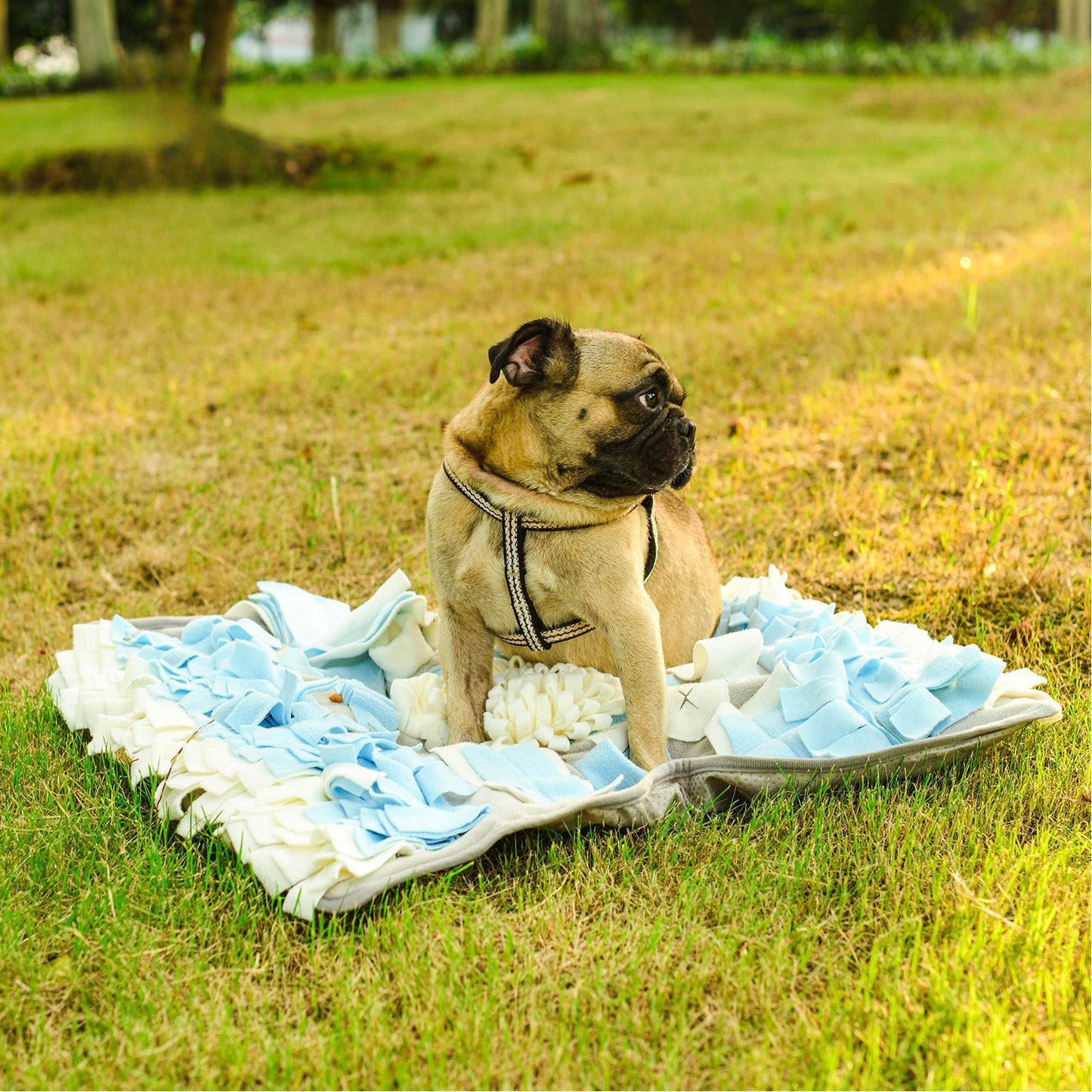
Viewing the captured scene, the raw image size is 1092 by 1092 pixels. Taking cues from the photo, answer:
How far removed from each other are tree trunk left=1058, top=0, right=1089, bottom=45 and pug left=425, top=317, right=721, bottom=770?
32.2m

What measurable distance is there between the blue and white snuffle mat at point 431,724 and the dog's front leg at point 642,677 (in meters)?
0.11

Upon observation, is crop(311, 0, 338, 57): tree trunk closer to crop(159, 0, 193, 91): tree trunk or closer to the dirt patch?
crop(159, 0, 193, 91): tree trunk

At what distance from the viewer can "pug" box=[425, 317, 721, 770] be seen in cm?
353

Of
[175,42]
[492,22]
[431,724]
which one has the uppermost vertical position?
[492,22]

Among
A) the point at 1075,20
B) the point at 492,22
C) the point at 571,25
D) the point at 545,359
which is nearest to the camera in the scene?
the point at 545,359

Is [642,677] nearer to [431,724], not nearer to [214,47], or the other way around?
[431,724]

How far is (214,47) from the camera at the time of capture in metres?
17.0

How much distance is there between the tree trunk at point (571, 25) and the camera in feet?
94.4

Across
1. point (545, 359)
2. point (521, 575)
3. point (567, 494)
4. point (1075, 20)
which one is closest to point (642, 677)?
point (521, 575)

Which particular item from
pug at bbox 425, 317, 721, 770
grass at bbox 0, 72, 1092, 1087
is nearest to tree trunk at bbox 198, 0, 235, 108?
grass at bbox 0, 72, 1092, 1087

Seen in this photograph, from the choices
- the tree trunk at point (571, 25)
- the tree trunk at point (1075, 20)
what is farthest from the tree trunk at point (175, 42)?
the tree trunk at point (1075, 20)

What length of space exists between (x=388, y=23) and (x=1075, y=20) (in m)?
21.7

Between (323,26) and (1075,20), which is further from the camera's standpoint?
(323,26)

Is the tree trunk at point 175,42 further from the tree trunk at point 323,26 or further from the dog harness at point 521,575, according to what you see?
the tree trunk at point 323,26
